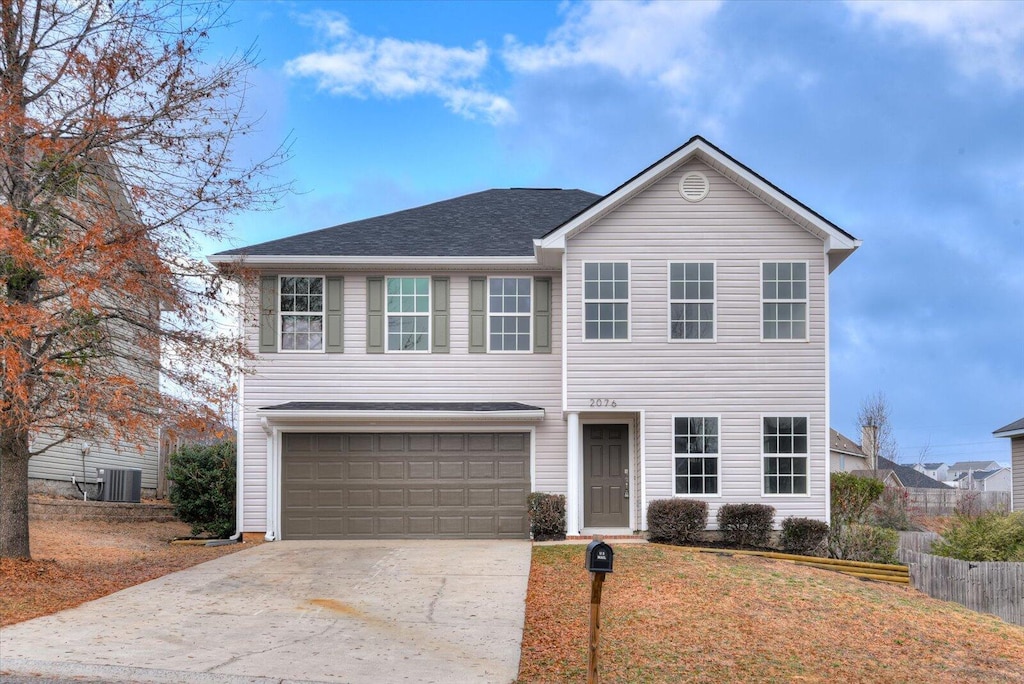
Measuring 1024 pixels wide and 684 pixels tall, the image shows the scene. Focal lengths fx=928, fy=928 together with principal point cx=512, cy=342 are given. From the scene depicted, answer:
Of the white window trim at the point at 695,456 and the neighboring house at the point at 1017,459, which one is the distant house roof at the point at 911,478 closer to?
the neighboring house at the point at 1017,459

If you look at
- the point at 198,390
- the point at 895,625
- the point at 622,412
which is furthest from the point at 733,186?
the point at 198,390

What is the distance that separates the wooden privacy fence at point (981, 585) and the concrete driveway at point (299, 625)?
6758 mm

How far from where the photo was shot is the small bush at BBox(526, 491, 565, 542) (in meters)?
17.6

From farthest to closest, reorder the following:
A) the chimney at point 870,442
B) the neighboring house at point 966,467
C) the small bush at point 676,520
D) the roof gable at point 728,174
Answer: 1. the neighboring house at point 966,467
2. the chimney at point 870,442
3. the roof gable at point 728,174
4. the small bush at point 676,520

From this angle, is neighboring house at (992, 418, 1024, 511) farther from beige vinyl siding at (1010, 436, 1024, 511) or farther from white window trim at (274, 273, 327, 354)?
white window trim at (274, 273, 327, 354)

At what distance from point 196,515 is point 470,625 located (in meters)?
10.3

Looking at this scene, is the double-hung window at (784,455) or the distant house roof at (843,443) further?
the distant house roof at (843,443)

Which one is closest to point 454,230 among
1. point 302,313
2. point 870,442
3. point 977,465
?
point 302,313

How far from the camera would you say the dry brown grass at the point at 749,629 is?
31.2ft

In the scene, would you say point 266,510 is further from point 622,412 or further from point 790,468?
point 790,468

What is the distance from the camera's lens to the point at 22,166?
13.0m

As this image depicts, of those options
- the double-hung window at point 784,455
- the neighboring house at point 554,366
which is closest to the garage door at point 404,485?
the neighboring house at point 554,366

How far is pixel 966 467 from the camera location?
88438mm

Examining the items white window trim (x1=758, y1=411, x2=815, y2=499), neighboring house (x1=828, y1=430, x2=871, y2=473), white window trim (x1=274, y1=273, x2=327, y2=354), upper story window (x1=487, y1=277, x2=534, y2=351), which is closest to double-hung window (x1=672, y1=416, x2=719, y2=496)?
white window trim (x1=758, y1=411, x2=815, y2=499)
